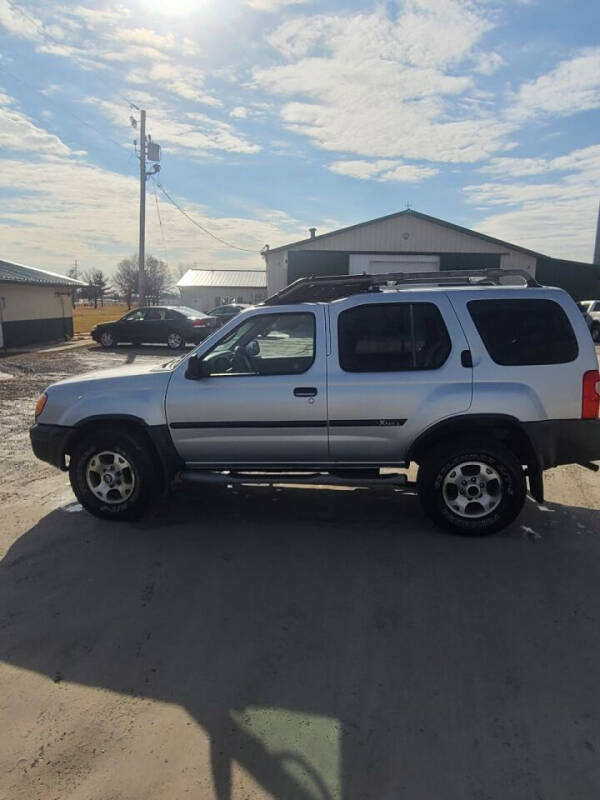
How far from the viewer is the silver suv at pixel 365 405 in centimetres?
418

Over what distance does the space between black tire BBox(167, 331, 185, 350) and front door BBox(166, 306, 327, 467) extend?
1503 cm

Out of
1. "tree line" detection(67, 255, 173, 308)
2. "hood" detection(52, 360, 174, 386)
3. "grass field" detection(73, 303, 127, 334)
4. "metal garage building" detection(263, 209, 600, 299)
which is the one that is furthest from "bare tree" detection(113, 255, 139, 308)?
"hood" detection(52, 360, 174, 386)

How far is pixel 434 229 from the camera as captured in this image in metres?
28.2

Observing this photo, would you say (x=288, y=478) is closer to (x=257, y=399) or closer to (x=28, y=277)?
(x=257, y=399)

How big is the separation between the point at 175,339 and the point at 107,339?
269 cm

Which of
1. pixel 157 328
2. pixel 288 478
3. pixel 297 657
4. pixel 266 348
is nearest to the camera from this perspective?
pixel 297 657

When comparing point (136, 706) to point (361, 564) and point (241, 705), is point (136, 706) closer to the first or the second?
point (241, 705)

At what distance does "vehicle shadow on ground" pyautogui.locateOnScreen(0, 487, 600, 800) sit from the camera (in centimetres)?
224

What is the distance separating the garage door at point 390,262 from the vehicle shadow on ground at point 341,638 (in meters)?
23.6

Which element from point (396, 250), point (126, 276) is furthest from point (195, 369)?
point (126, 276)

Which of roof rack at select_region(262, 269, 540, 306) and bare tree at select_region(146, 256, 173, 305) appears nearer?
roof rack at select_region(262, 269, 540, 306)

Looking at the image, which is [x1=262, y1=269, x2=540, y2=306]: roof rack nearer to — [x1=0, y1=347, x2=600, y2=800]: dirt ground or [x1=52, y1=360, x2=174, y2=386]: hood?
[x1=52, y1=360, x2=174, y2=386]: hood

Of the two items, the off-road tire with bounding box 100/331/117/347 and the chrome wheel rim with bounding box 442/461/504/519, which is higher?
the off-road tire with bounding box 100/331/117/347

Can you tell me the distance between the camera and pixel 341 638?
3055mm
